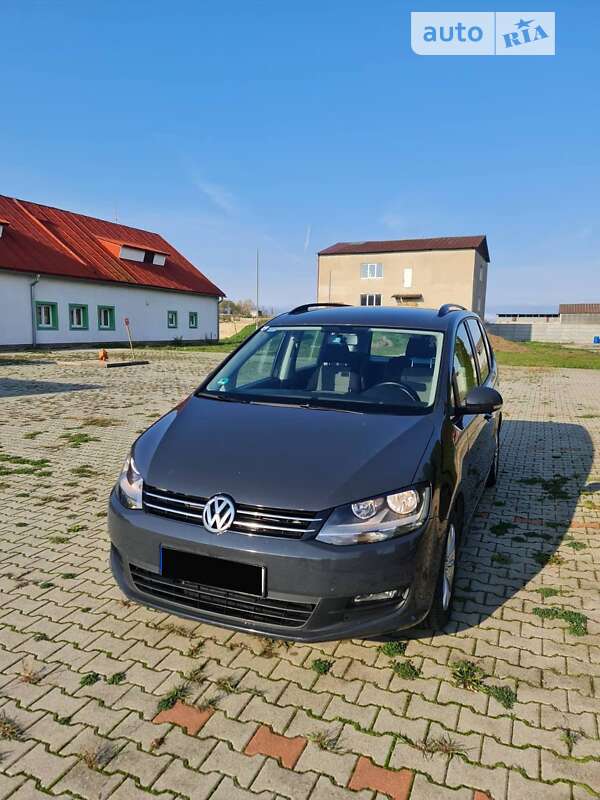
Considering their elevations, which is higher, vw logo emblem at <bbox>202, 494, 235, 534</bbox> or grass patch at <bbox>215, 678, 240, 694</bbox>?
vw logo emblem at <bbox>202, 494, 235, 534</bbox>

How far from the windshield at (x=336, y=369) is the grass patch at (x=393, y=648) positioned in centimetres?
129

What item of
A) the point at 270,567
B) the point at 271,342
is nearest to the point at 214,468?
the point at 270,567

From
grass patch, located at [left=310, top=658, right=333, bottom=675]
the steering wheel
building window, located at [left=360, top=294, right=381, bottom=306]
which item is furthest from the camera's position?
building window, located at [left=360, top=294, right=381, bottom=306]

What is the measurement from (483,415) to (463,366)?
523 millimetres

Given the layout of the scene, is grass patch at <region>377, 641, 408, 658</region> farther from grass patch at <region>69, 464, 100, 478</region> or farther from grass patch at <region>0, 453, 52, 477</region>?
grass patch at <region>0, 453, 52, 477</region>

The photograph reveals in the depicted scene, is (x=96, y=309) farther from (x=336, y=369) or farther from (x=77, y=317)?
(x=336, y=369)

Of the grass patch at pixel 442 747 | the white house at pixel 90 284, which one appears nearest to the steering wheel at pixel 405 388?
the grass patch at pixel 442 747

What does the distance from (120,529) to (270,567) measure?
2.92ft

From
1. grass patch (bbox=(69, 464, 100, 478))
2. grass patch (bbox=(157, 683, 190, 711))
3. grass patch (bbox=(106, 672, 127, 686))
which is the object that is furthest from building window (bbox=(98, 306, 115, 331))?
grass patch (bbox=(157, 683, 190, 711))

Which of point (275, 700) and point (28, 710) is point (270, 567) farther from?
point (28, 710)

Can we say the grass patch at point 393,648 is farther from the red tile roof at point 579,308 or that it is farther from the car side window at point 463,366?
the red tile roof at point 579,308

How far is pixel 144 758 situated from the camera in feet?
7.57

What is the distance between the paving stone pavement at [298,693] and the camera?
2.22 meters

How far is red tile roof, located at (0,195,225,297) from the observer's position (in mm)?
27094
